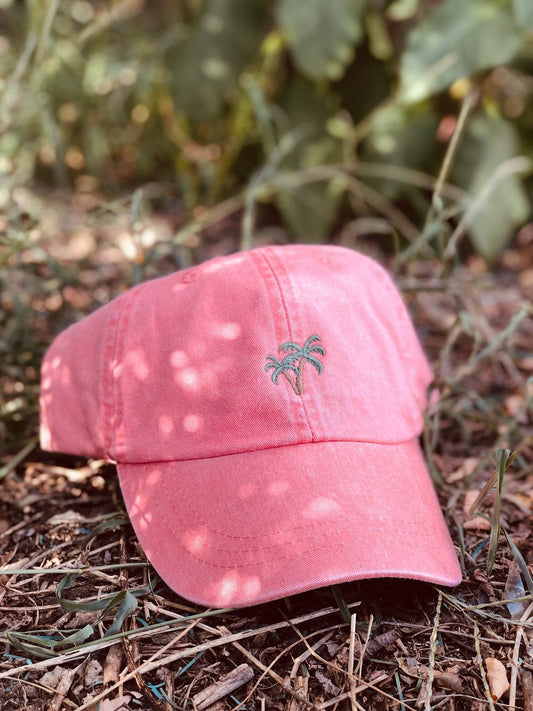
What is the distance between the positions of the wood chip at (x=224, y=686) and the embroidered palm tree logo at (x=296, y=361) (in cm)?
36

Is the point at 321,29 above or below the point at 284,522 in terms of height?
above

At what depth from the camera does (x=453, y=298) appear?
150 centimetres

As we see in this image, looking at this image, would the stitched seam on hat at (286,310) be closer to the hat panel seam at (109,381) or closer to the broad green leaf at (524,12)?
the hat panel seam at (109,381)

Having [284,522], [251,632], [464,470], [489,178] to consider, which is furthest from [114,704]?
[489,178]

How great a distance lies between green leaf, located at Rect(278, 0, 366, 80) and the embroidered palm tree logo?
1166 mm

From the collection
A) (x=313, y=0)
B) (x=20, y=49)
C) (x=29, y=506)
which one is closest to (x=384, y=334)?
(x=29, y=506)

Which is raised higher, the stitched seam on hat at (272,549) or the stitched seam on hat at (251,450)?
the stitched seam on hat at (251,450)

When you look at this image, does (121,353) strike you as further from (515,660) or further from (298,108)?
(298,108)

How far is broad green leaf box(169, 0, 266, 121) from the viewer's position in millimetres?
2061

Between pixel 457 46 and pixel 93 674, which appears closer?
pixel 93 674

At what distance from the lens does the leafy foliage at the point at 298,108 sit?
1914mm

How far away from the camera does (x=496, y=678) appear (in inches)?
35.1

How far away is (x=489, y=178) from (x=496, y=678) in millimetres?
1543

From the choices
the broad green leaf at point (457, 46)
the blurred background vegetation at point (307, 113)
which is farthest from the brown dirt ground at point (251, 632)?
the broad green leaf at point (457, 46)
